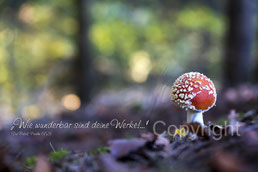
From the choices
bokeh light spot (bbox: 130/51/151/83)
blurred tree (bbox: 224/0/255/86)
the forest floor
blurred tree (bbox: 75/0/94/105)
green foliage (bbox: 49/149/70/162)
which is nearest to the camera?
the forest floor

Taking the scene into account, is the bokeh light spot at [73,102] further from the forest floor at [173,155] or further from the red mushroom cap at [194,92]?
the forest floor at [173,155]

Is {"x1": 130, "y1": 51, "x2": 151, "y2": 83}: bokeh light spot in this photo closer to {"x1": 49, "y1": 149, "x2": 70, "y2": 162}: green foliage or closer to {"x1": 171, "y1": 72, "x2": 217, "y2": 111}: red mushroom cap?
{"x1": 171, "y1": 72, "x2": 217, "y2": 111}: red mushroom cap

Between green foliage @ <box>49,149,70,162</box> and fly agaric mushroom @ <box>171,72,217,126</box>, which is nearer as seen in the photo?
green foliage @ <box>49,149,70,162</box>

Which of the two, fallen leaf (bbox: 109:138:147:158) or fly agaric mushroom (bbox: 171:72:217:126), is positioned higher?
fly agaric mushroom (bbox: 171:72:217:126)

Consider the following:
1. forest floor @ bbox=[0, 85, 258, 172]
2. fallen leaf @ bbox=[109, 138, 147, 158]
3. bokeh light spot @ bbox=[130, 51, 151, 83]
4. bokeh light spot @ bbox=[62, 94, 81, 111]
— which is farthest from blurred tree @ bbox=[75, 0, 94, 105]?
fallen leaf @ bbox=[109, 138, 147, 158]

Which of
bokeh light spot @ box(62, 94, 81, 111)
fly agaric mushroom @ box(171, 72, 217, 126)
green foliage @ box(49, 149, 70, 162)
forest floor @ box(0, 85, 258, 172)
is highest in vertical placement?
fly agaric mushroom @ box(171, 72, 217, 126)

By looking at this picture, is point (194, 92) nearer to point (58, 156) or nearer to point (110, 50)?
point (58, 156)

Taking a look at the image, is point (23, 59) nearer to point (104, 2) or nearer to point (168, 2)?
point (104, 2)
